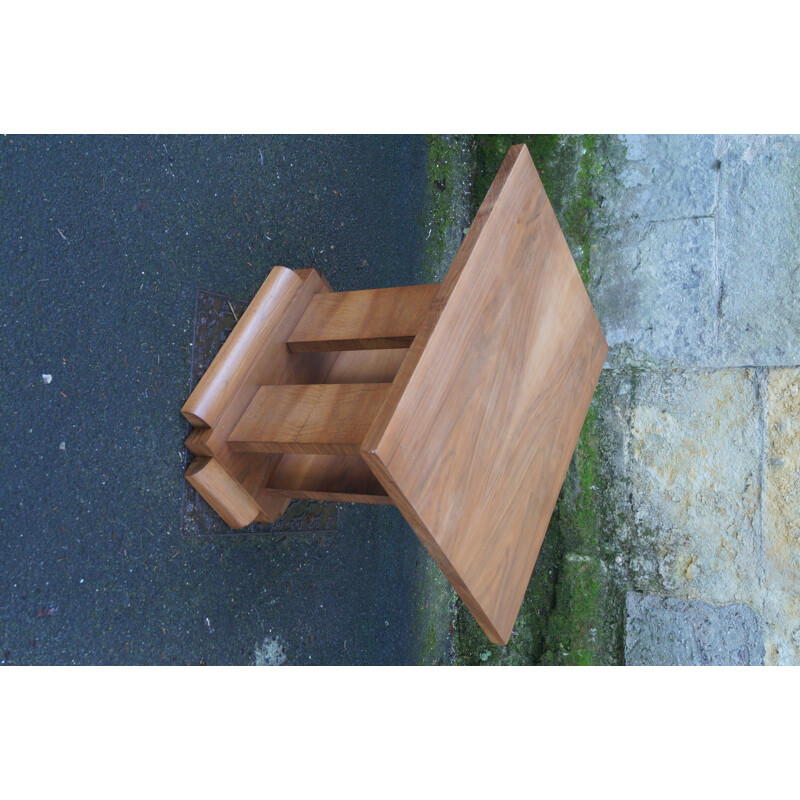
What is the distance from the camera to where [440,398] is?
4.08 feet

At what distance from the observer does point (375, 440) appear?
3.70ft

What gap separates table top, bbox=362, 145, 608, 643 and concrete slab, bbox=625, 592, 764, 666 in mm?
760

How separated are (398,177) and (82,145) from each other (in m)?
1.12

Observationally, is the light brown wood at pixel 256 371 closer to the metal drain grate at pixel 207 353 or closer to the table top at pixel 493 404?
the metal drain grate at pixel 207 353

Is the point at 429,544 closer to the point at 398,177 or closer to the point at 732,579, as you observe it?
the point at 732,579

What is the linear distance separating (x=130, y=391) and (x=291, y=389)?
0.32 meters

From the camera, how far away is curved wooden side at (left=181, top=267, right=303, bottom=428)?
161 centimetres

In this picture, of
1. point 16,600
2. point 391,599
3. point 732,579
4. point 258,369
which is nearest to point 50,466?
point 16,600

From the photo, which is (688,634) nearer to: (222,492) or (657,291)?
(657,291)

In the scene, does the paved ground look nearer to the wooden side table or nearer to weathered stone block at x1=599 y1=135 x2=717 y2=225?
weathered stone block at x1=599 y1=135 x2=717 y2=225

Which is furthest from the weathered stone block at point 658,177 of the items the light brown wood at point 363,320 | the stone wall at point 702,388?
the light brown wood at point 363,320

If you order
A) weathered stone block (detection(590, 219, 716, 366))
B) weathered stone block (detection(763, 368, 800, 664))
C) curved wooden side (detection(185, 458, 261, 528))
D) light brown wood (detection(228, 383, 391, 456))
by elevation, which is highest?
weathered stone block (detection(590, 219, 716, 366))

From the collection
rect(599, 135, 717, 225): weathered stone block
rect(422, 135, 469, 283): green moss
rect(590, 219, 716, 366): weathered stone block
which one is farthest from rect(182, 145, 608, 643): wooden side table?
rect(422, 135, 469, 283): green moss

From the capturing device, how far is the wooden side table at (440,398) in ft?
4.06
